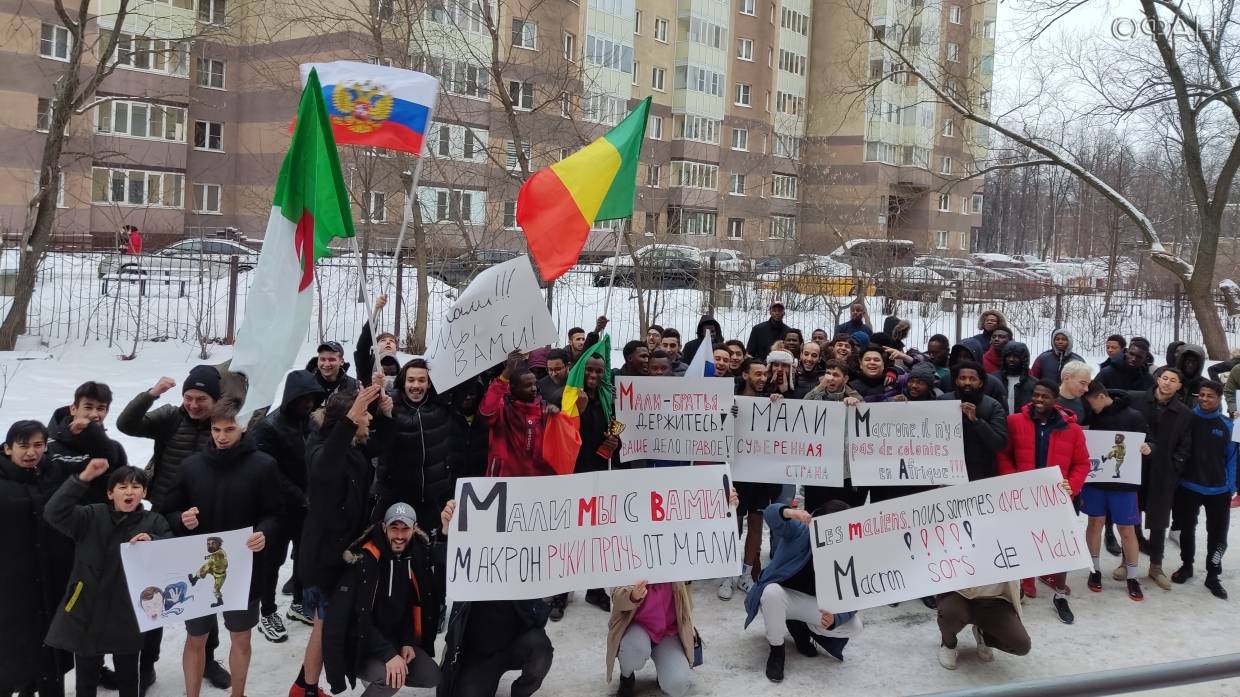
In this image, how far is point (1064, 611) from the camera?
7.32 m

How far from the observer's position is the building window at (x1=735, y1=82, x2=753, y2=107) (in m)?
60.9

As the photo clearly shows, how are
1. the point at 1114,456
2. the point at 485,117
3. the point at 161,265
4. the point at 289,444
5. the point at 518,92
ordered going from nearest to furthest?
the point at 289,444
the point at 1114,456
the point at 161,265
the point at 518,92
the point at 485,117

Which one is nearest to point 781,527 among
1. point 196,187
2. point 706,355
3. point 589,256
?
point 706,355

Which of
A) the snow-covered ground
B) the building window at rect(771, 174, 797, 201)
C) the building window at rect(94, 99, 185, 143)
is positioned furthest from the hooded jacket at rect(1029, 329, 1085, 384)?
the building window at rect(771, 174, 797, 201)

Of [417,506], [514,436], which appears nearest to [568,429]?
[514,436]

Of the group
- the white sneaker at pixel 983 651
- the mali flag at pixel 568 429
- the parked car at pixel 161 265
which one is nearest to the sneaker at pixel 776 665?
the white sneaker at pixel 983 651

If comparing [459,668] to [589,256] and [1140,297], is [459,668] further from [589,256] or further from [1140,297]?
[589,256]

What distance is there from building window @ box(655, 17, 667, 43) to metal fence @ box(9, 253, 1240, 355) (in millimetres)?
38509

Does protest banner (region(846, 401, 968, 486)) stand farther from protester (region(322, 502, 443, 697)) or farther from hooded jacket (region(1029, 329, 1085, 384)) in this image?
protester (region(322, 502, 443, 697))

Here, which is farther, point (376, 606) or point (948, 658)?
point (948, 658)

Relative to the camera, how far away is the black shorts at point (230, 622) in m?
5.37

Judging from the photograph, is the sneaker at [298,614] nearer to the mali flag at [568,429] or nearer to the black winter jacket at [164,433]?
the black winter jacket at [164,433]

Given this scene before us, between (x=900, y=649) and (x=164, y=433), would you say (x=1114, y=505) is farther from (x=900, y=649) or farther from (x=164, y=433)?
(x=164, y=433)

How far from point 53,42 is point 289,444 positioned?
135ft
